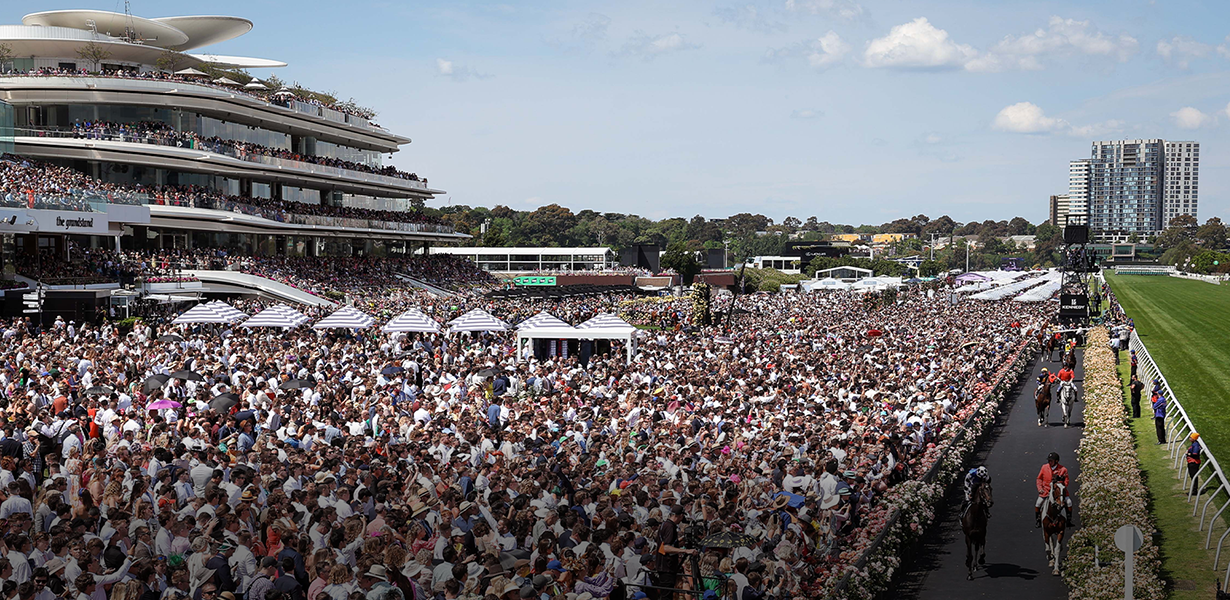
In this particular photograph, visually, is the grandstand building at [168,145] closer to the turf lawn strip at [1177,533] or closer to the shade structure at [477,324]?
the shade structure at [477,324]

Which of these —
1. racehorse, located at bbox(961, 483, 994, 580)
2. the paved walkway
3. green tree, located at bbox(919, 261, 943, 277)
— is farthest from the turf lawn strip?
green tree, located at bbox(919, 261, 943, 277)

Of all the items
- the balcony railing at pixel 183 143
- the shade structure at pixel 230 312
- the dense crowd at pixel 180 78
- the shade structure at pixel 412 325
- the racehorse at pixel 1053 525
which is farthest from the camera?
the dense crowd at pixel 180 78

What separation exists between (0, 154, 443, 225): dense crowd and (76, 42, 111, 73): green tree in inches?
308

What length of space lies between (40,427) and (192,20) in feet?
196

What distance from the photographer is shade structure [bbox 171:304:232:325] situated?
30141 millimetres

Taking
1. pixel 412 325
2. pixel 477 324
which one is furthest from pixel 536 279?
pixel 412 325

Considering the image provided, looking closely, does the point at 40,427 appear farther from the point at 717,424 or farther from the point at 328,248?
the point at 328,248

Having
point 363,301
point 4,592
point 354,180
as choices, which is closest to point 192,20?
point 354,180

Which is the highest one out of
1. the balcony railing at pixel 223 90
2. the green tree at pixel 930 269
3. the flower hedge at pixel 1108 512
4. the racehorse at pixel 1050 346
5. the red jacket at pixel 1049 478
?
the balcony railing at pixel 223 90

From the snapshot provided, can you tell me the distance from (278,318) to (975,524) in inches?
891

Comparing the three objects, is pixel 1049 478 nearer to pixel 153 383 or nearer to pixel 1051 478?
pixel 1051 478

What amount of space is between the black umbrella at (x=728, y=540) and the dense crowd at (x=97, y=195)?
1397 inches

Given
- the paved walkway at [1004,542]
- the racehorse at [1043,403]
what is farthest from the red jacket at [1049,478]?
the racehorse at [1043,403]

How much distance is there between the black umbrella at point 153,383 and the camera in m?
19.2
